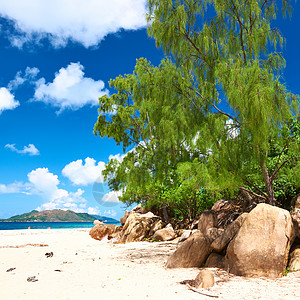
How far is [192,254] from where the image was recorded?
709 centimetres

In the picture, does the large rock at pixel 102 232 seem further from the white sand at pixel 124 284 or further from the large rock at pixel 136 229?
the white sand at pixel 124 284

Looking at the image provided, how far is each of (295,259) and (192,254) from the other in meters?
2.42

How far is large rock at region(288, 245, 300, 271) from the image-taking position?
245 inches

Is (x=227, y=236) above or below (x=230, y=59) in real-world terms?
below

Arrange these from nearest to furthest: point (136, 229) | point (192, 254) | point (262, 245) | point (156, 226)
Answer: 1. point (262, 245)
2. point (192, 254)
3. point (136, 229)
4. point (156, 226)

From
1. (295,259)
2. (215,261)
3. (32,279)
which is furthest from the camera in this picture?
(215,261)

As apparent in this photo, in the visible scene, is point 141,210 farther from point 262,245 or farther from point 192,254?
point 262,245

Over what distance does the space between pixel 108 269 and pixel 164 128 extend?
13.4 ft

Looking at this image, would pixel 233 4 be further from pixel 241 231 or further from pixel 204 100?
pixel 241 231

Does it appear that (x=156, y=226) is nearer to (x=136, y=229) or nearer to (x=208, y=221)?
(x=136, y=229)

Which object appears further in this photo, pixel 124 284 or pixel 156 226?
pixel 156 226

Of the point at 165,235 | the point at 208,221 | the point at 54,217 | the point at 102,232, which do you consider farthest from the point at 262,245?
the point at 54,217

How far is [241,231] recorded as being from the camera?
6480 millimetres

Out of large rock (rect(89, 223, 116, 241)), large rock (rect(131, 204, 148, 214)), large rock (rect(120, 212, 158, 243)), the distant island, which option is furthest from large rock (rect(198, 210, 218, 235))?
the distant island
